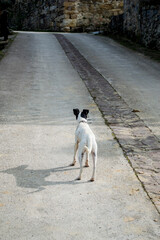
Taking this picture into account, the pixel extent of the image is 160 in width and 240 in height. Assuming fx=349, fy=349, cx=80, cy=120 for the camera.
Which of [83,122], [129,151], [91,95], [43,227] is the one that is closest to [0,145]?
[83,122]

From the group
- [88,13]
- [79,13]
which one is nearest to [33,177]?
[79,13]

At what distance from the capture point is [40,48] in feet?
51.4

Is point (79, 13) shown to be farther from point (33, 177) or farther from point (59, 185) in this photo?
point (59, 185)

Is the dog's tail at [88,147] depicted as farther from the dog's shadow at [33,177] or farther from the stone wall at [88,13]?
the stone wall at [88,13]

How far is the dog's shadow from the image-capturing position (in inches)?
152

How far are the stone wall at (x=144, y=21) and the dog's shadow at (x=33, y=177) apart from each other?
1115 centimetres

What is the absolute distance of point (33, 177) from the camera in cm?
406

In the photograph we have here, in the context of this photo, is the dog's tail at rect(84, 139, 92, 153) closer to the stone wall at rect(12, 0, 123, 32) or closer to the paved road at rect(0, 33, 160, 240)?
the paved road at rect(0, 33, 160, 240)

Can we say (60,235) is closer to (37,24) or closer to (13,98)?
(13,98)

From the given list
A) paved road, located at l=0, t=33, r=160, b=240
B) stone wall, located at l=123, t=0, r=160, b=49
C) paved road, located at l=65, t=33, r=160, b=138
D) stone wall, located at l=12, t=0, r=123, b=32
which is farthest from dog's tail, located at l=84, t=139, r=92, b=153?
stone wall, located at l=12, t=0, r=123, b=32

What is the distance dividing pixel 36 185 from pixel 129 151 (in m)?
1.57

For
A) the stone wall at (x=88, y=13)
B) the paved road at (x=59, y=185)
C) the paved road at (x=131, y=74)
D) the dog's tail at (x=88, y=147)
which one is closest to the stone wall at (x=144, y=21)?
the paved road at (x=131, y=74)

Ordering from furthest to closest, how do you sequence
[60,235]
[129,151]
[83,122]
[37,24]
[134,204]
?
[37,24], [129,151], [83,122], [134,204], [60,235]

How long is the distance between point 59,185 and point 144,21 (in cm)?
1319
